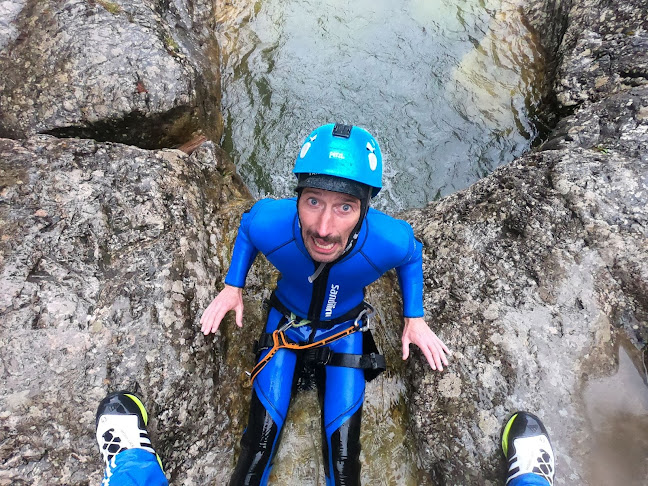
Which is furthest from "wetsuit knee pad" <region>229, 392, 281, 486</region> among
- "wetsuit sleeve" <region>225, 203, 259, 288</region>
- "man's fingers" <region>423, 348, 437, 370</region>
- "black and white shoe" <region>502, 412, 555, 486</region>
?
"black and white shoe" <region>502, 412, 555, 486</region>

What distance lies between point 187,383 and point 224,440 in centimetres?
64

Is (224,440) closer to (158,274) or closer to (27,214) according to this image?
(158,274)

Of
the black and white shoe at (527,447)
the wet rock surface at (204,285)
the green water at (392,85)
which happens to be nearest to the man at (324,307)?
the wet rock surface at (204,285)

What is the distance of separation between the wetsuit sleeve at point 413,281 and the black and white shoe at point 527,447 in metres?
1.09

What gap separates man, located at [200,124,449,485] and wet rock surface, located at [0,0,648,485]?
0.30 metres

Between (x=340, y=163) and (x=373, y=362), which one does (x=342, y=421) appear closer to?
(x=373, y=362)

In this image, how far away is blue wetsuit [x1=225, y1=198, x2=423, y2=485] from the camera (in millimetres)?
2984

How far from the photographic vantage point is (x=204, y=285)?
346 centimetres

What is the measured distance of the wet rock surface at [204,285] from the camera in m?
2.83

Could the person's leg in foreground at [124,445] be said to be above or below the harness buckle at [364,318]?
below

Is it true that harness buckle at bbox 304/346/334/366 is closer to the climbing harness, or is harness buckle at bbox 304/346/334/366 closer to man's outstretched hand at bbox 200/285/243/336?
the climbing harness

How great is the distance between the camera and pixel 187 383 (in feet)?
10.1

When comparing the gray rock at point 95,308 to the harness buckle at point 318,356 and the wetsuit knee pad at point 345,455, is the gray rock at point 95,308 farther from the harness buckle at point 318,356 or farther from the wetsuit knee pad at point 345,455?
the wetsuit knee pad at point 345,455

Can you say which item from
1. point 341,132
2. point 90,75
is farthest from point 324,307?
point 90,75
